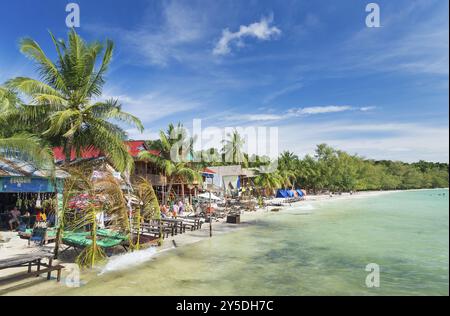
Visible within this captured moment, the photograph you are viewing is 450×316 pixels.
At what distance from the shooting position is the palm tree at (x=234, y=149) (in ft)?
159

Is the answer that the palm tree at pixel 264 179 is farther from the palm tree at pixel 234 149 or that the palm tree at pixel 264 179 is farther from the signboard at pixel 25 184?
the signboard at pixel 25 184

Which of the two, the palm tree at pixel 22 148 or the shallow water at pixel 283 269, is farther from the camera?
the palm tree at pixel 22 148

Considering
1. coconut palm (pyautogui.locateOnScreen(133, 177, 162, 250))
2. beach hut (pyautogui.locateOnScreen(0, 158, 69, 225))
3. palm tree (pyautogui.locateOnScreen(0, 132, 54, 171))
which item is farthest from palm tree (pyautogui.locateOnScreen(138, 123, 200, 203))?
coconut palm (pyautogui.locateOnScreen(133, 177, 162, 250))

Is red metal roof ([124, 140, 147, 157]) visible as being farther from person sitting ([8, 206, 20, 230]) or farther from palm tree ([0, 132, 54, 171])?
palm tree ([0, 132, 54, 171])

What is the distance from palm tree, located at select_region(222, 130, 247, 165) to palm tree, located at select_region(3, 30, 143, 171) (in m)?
32.3

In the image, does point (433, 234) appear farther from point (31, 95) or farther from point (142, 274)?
point (31, 95)

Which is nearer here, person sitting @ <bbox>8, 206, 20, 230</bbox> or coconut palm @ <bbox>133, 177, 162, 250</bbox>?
coconut palm @ <bbox>133, 177, 162, 250</bbox>

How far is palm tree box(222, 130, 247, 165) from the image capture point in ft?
159

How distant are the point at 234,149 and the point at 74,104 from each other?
1359 inches

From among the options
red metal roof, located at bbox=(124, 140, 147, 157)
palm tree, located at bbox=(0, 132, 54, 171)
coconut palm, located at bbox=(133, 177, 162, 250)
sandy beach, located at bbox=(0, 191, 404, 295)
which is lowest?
sandy beach, located at bbox=(0, 191, 404, 295)

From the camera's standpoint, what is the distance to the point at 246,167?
4706 centimetres

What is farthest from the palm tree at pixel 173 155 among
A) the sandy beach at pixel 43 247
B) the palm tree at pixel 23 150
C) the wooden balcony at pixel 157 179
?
the palm tree at pixel 23 150

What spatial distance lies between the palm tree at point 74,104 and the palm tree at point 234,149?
106ft

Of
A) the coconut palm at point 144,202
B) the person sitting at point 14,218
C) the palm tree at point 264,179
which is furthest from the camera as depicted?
the palm tree at point 264,179
